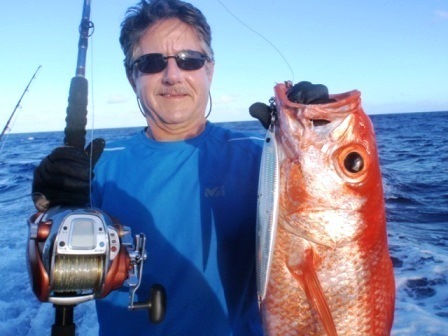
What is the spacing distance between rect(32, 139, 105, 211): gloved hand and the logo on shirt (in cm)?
62

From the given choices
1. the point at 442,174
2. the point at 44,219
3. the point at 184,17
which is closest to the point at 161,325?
the point at 44,219

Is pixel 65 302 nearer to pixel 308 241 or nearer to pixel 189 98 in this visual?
pixel 308 241

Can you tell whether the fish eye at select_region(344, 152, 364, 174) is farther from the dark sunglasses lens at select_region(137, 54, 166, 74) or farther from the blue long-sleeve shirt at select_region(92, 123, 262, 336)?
the dark sunglasses lens at select_region(137, 54, 166, 74)

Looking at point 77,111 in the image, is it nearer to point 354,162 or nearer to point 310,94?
point 310,94

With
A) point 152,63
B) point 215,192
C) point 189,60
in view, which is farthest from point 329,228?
point 152,63

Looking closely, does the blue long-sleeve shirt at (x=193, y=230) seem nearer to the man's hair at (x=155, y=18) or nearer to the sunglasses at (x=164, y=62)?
the sunglasses at (x=164, y=62)

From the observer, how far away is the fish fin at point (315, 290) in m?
1.70

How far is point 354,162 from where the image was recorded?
5.34 ft

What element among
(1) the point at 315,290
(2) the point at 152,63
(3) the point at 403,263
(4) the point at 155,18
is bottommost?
(3) the point at 403,263

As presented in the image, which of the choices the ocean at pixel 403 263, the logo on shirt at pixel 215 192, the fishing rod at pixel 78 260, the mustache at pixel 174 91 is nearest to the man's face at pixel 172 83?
the mustache at pixel 174 91

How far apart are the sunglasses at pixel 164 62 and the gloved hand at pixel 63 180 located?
27.7 inches

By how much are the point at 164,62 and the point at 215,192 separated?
2.71ft

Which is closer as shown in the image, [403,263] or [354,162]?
[354,162]

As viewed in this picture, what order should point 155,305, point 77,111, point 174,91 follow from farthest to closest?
point 77,111
point 174,91
point 155,305
